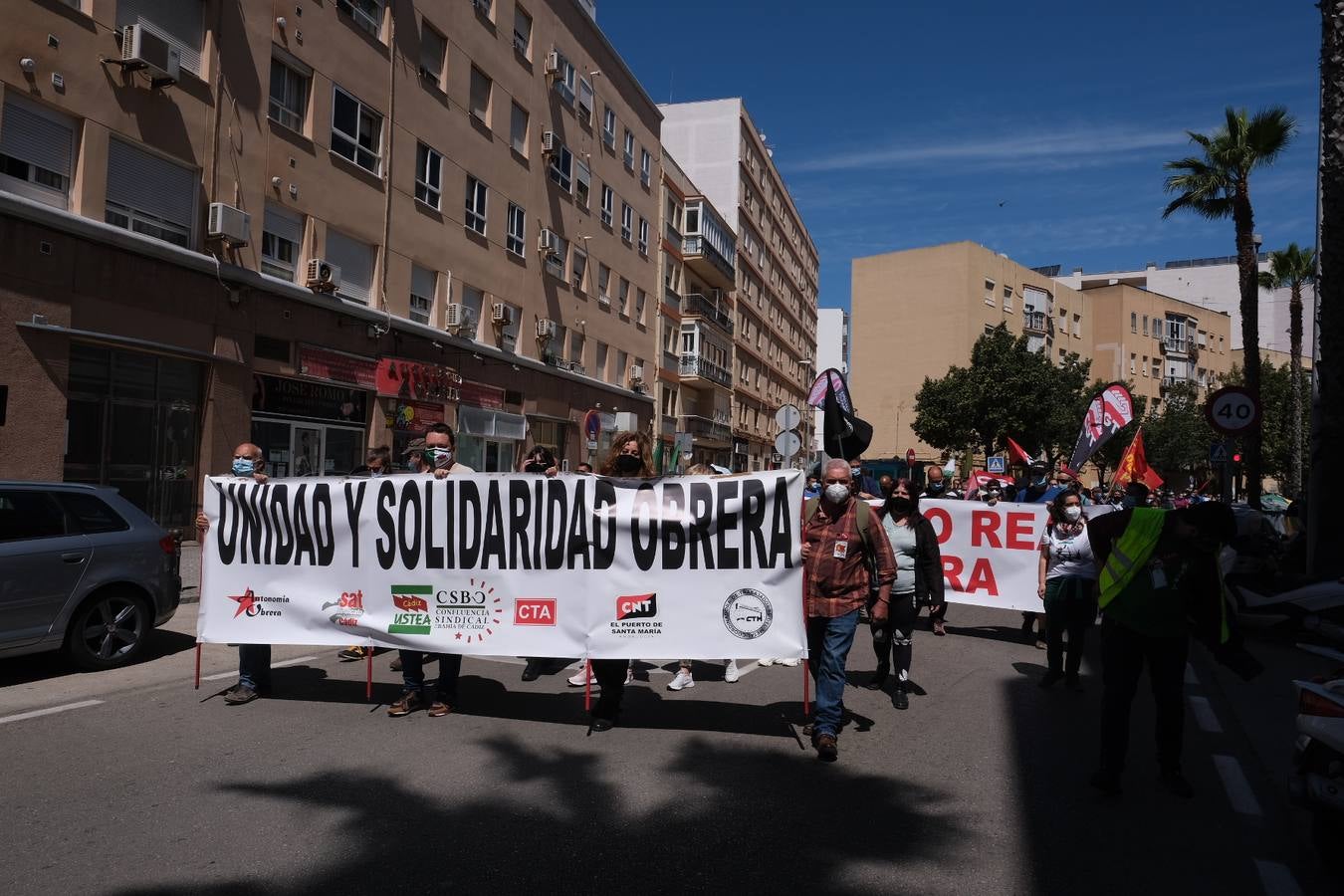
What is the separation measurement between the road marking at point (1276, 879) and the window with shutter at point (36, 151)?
16.1 meters

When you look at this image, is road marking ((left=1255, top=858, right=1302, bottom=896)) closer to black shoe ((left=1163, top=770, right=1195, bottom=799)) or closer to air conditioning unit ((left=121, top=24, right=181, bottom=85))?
black shoe ((left=1163, top=770, right=1195, bottom=799))

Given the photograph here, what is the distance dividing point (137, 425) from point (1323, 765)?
16.4 m

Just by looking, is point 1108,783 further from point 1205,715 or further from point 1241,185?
point 1241,185

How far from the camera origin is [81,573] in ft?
25.3

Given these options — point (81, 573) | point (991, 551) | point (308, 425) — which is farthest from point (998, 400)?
point (81, 573)

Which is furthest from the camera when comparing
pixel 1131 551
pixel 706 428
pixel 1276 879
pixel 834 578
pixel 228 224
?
pixel 706 428

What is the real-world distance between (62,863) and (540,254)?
88.2 feet

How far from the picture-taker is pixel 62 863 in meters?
4.05

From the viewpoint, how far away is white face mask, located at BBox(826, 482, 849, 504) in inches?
245

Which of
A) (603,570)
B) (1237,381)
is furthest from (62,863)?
(1237,381)

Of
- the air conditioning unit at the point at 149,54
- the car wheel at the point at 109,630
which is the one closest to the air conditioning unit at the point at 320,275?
the air conditioning unit at the point at 149,54

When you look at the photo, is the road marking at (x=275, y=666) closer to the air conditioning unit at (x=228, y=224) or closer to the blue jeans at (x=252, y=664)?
the blue jeans at (x=252, y=664)

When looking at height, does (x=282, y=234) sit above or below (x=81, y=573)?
above

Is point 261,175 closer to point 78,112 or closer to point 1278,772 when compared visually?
point 78,112
